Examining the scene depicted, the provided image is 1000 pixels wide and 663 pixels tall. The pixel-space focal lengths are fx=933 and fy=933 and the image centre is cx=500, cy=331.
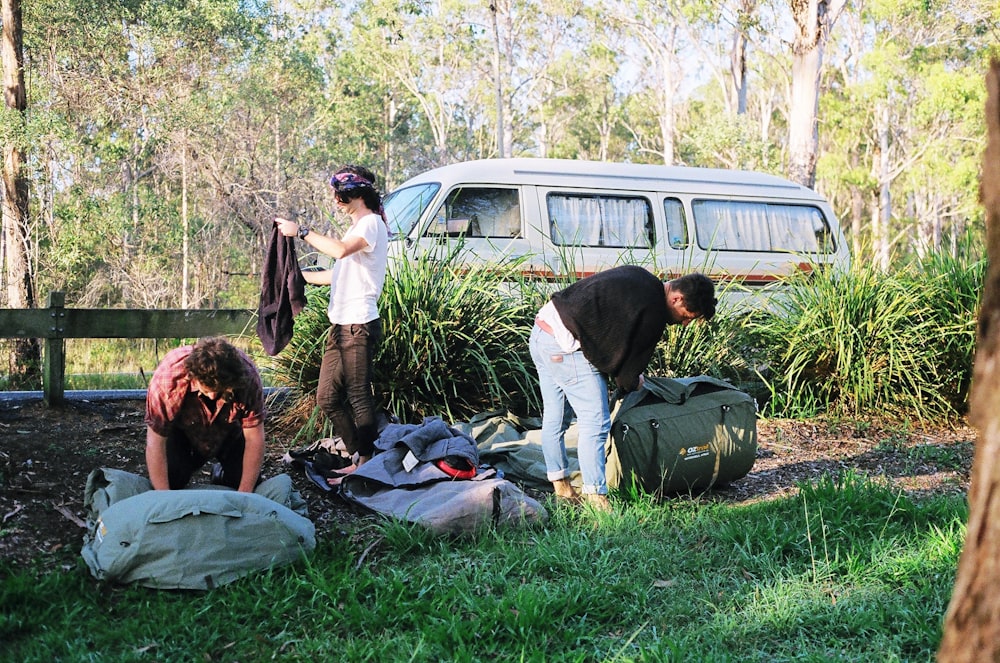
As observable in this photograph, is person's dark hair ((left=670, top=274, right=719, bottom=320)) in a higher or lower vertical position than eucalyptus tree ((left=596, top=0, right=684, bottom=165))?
lower

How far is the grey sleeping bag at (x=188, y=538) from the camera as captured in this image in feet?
11.5

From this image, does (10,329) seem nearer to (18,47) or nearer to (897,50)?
(18,47)

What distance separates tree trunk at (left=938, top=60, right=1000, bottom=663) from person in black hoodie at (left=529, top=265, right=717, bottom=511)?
10.6 feet

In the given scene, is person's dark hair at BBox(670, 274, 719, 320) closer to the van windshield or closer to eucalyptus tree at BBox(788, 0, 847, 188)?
the van windshield

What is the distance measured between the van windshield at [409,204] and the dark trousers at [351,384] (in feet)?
A: 10.5

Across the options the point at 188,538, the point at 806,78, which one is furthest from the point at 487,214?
the point at 806,78

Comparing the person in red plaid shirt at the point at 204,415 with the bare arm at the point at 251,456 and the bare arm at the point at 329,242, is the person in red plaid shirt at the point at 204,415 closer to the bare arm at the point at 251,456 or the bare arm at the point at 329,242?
the bare arm at the point at 251,456

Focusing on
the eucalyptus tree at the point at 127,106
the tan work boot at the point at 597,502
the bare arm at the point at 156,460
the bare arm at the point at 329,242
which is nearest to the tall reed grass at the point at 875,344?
the tan work boot at the point at 597,502

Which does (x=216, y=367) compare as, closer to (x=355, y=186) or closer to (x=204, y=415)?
(x=204, y=415)

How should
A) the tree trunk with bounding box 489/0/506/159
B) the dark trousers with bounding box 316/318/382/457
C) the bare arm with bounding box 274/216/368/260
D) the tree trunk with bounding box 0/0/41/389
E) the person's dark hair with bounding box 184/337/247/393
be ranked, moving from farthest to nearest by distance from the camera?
1. the tree trunk with bounding box 489/0/506/159
2. the tree trunk with bounding box 0/0/41/389
3. the dark trousers with bounding box 316/318/382/457
4. the bare arm with bounding box 274/216/368/260
5. the person's dark hair with bounding box 184/337/247/393

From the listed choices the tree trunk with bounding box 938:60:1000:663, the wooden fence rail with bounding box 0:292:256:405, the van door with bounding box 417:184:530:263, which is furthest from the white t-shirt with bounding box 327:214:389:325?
the tree trunk with bounding box 938:60:1000:663

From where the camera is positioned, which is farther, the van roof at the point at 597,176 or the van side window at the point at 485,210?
the van roof at the point at 597,176

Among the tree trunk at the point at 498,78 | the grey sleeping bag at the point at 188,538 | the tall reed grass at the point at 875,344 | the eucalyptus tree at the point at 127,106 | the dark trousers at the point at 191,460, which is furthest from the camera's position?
the tree trunk at the point at 498,78

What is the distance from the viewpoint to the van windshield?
28.1ft
